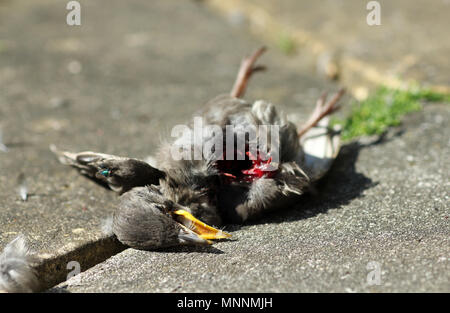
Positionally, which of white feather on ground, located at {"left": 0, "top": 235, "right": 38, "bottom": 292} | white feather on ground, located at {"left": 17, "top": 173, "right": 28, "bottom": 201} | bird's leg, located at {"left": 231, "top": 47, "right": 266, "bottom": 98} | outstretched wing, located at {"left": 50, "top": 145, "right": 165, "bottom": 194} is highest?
bird's leg, located at {"left": 231, "top": 47, "right": 266, "bottom": 98}

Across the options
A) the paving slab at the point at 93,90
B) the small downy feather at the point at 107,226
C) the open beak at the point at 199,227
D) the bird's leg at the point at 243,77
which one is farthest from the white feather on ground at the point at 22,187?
the bird's leg at the point at 243,77

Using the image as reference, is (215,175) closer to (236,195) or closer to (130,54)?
(236,195)

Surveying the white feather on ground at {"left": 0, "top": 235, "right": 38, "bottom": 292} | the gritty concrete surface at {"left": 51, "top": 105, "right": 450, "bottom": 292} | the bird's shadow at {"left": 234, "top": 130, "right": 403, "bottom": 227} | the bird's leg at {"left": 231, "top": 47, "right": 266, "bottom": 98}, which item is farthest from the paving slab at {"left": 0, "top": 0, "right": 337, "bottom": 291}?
the bird's shadow at {"left": 234, "top": 130, "right": 403, "bottom": 227}

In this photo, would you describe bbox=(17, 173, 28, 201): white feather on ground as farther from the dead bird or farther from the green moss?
the green moss

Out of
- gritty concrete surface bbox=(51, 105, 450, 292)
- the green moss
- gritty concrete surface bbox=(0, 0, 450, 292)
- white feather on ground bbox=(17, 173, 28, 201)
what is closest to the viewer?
gritty concrete surface bbox=(51, 105, 450, 292)

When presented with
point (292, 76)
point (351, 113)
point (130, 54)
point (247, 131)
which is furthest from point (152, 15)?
point (247, 131)
